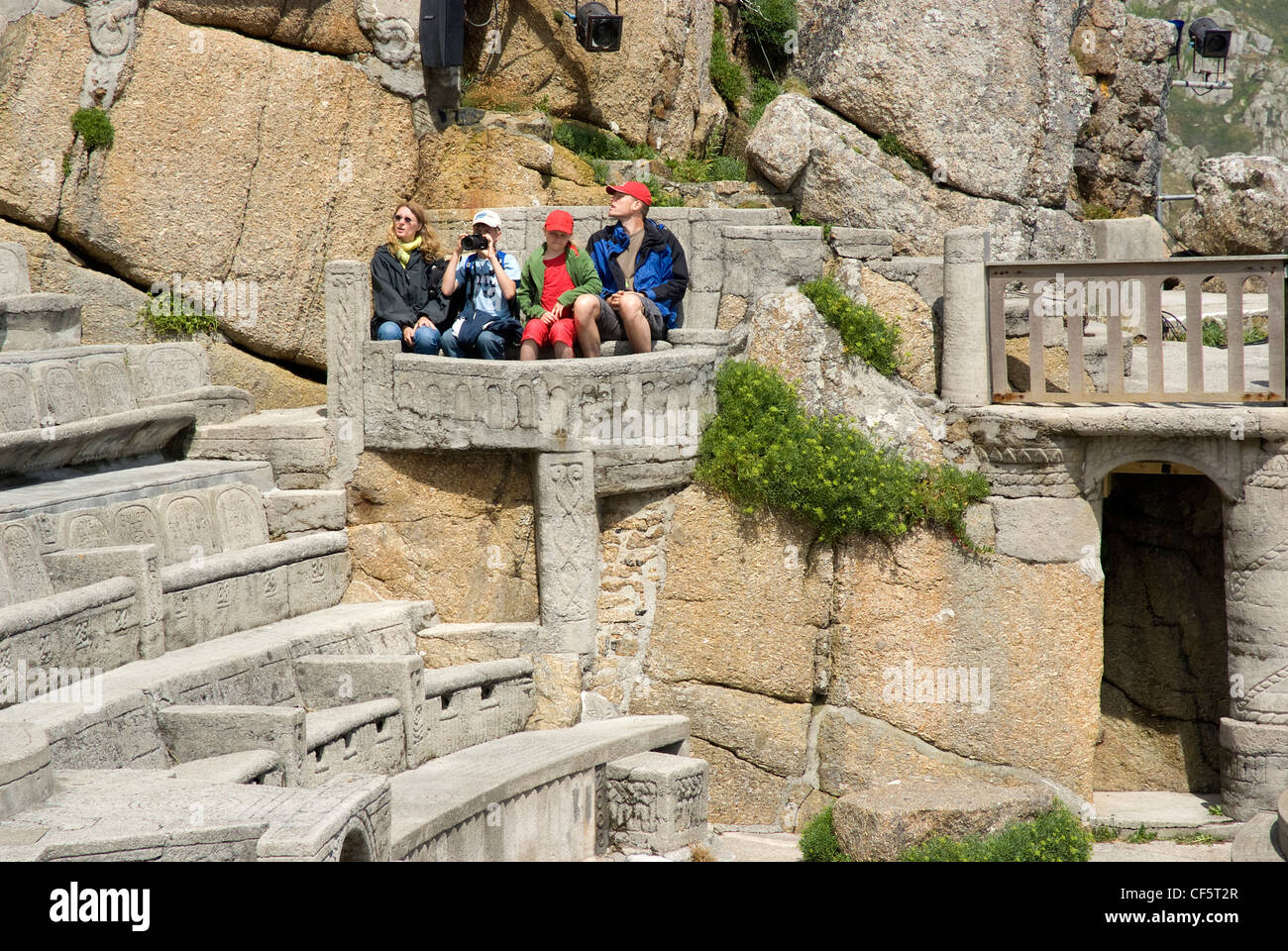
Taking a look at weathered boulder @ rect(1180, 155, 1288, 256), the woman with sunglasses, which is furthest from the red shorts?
weathered boulder @ rect(1180, 155, 1288, 256)

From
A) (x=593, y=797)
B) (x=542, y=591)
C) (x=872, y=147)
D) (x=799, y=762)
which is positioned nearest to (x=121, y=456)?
(x=542, y=591)

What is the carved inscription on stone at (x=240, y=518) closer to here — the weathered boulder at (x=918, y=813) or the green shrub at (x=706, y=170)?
the weathered boulder at (x=918, y=813)

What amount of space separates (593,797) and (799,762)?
1924 millimetres

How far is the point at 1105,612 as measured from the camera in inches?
504

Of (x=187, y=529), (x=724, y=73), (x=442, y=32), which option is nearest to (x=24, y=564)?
(x=187, y=529)

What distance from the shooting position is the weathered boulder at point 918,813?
9.23m

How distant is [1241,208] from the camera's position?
14.9 metres

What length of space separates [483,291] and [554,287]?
526 mm

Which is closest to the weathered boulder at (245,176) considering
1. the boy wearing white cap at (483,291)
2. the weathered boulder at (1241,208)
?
the boy wearing white cap at (483,291)

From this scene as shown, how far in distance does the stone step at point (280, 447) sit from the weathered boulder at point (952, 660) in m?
3.78

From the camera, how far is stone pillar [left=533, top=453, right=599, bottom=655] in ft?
32.6

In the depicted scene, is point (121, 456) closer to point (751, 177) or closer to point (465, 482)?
point (465, 482)

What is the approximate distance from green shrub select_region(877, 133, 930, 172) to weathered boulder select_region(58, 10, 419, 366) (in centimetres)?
426

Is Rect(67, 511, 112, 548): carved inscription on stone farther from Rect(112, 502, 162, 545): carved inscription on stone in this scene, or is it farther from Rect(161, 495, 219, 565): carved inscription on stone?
Rect(161, 495, 219, 565): carved inscription on stone
